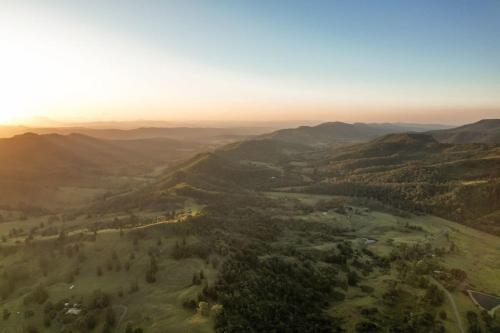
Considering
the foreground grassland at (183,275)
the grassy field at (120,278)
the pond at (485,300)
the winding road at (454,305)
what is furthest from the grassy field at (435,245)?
the grassy field at (120,278)

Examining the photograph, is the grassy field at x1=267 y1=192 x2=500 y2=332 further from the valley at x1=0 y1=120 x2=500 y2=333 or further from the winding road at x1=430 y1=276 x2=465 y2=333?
the winding road at x1=430 y1=276 x2=465 y2=333

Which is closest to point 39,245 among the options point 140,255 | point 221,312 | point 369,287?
point 140,255

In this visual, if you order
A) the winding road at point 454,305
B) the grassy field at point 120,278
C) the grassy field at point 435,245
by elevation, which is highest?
the grassy field at point 120,278

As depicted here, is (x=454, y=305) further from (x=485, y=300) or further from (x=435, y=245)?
(x=435, y=245)

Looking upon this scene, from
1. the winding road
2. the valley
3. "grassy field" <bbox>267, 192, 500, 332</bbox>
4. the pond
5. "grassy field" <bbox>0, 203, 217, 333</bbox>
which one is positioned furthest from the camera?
the pond

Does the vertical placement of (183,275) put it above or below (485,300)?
above

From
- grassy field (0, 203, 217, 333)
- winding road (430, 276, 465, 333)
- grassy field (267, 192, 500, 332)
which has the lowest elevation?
grassy field (267, 192, 500, 332)

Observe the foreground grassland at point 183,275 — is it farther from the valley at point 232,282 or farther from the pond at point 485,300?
the pond at point 485,300

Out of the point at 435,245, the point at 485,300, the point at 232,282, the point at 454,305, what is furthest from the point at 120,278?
the point at 435,245

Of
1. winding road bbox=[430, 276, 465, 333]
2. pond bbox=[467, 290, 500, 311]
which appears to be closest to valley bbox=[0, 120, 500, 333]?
winding road bbox=[430, 276, 465, 333]
